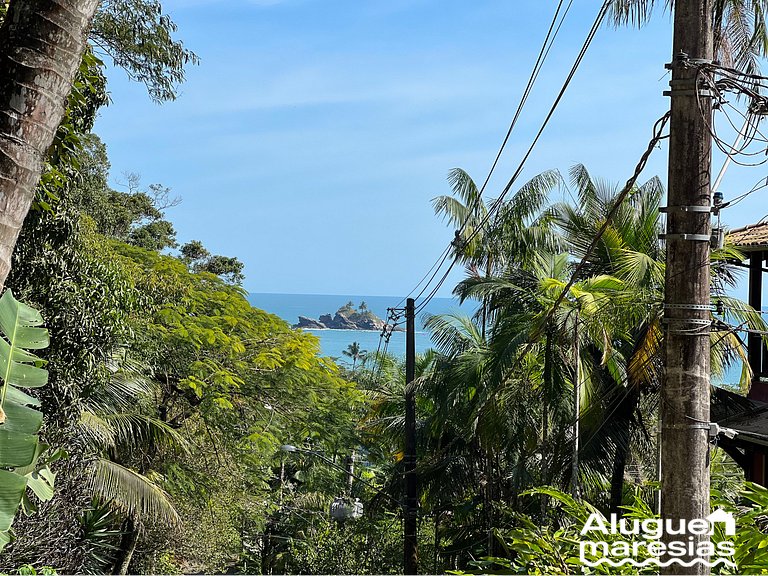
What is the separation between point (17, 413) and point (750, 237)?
980 centimetres

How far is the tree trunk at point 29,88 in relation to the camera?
180cm

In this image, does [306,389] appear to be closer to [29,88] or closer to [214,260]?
[214,260]

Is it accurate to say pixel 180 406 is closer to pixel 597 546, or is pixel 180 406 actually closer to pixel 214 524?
pixel 214 524

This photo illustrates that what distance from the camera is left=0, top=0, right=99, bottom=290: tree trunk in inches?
70.7

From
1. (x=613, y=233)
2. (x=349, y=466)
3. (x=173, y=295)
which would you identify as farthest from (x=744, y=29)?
(x=349, y=466)

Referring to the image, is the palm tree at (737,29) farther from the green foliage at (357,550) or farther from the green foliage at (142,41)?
the green foliage at (357,550)

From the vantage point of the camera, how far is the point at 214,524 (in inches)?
607

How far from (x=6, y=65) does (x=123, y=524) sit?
14087 mm

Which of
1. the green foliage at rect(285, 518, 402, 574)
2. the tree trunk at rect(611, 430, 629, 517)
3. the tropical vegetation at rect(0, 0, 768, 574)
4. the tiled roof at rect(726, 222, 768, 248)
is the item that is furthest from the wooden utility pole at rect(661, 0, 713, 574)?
the green foliage at rect(285, 518, 402, 574)

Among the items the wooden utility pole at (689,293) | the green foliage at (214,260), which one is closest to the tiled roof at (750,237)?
the wooden utility pole at (689,293)

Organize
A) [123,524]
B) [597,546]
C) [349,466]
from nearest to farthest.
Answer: [597,546] < [123,524] < [349,466]

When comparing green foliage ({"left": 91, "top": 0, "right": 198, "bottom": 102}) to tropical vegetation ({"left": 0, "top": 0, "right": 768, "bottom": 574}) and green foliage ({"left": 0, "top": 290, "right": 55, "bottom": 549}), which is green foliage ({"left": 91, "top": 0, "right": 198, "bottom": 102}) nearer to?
tropical vegetation ({"left": 0, "top": 0, "right": 768, "bottom": 574})

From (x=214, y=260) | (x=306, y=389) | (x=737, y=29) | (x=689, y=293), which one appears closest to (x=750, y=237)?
(x=737, y=29)

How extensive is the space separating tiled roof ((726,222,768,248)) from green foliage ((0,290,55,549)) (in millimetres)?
8770
